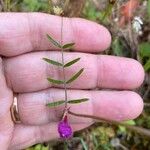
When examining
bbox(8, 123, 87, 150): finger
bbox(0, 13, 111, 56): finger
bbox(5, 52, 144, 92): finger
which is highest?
bbox(0, 13, 111, 56): finger

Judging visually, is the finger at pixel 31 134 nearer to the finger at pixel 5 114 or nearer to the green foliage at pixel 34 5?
the finger at pixel 5 114

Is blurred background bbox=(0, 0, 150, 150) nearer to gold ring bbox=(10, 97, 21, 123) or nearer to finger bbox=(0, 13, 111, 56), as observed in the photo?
gold ring bbox=(10, 97, 21, 123)

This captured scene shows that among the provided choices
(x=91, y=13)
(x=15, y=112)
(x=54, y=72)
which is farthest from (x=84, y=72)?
(x=91, y=13)

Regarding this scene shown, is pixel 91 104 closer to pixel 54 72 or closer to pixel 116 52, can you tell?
pixel 54 72

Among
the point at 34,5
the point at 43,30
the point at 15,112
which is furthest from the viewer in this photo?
the point at 34,5

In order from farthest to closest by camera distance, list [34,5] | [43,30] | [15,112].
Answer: [34,5] → [15,112] → [43,30]

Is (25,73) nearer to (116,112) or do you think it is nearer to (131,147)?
(116,112)

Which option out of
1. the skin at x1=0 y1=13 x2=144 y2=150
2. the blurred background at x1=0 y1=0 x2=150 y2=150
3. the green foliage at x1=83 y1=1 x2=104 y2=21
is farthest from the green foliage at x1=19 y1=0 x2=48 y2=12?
the skin at x1=0 y1=13 x2=144 y2=150
